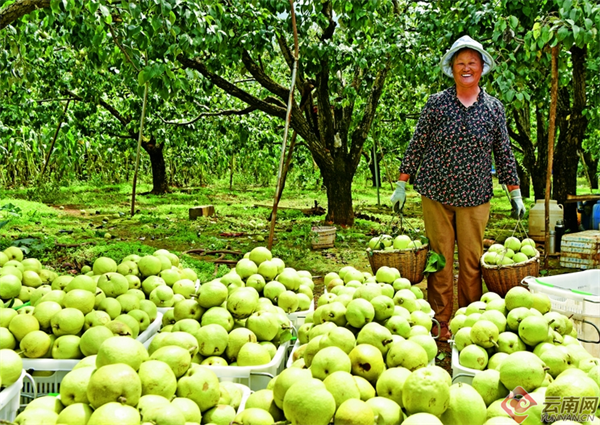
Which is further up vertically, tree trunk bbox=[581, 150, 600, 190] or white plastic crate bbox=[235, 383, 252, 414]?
tree trunk bbox=[581, 150, 600, 190]

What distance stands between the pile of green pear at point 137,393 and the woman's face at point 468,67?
3.08m

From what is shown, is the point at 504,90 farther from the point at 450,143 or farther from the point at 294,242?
the point at 294,242

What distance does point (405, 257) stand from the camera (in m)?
4.38

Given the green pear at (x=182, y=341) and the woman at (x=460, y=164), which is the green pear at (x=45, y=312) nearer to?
the green pear at (x=182, y=341)

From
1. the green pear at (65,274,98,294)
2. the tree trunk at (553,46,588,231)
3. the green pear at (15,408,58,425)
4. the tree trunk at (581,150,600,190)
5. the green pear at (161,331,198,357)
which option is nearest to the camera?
the green pear at (15,408,58,425)

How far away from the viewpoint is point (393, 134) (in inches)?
608

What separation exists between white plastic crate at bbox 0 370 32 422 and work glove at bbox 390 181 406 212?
3338mm

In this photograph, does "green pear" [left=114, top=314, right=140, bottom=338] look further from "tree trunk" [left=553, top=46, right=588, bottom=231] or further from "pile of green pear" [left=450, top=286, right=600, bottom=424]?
"tree trunk" [left=553, top=46, right=588, bottom=231]

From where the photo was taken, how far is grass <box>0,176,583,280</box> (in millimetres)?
6750

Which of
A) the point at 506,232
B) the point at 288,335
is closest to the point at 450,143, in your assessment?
the point at 288,335

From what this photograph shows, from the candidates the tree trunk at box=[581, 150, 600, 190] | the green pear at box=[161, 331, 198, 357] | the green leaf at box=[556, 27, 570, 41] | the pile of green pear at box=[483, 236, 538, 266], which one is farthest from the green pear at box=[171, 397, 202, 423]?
the tree trunk at box=[581, 150, 600, 190]

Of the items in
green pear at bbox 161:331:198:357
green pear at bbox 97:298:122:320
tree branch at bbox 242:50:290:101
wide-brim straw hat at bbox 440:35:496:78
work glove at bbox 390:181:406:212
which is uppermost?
tree branch at bbox 242:50:290:101

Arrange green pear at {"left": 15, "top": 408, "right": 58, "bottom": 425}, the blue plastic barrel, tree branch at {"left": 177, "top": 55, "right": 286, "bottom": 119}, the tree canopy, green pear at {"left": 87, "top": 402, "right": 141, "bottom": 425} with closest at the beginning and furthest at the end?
green pear at {"left": 87, "top": 402, "right": 141, "bottom": 425} < green pear at {"left": 15, "top": 408, "right": 58, "bottom": 425} < the tree canopy < the blue plastic barrel < tree branch at {"left": 177, "top": 55, "right": 286, "bottom": 119}

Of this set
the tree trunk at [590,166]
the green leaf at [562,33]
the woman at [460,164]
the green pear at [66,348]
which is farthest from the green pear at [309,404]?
the tree trunk at [590,166]
